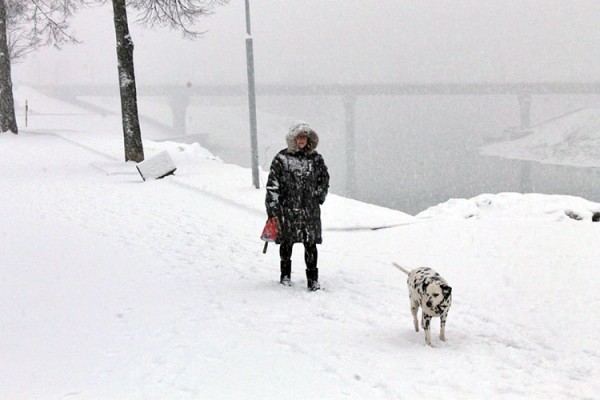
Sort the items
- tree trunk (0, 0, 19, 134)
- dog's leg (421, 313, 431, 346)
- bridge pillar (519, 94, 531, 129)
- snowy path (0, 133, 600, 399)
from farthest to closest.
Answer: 1. bridge pillar (519, 94, 531, 129)
2. tree trunk (0, 0, 19, 134)
3. dog's leg (421, 313, 431, 346)
4. snowy path (0, 133, 600, 399)

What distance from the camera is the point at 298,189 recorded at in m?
6.22

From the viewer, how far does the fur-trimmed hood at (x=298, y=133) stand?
6117 mm

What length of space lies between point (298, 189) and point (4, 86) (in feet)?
75.2

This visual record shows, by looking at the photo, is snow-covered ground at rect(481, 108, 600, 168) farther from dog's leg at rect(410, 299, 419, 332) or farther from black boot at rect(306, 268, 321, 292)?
dog's leg at rect(410, 299, 419, 332)

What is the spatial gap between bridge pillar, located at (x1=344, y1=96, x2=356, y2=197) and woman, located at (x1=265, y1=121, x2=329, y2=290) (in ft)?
111

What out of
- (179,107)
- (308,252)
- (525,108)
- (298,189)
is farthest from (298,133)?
(525,108)

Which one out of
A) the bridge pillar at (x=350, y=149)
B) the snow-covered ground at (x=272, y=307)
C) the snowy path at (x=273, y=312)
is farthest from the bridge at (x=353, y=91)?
the snowy path at (x=273, y=312)

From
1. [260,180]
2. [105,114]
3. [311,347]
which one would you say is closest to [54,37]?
[260,180]

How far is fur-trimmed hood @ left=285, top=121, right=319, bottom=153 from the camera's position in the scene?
6117 mm

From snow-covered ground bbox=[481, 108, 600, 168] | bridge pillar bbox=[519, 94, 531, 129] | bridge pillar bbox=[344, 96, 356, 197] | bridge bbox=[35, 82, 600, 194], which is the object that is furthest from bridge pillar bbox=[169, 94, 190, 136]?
bridge pillar bbox=[519, 94, 531, 129]

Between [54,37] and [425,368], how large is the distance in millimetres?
23724

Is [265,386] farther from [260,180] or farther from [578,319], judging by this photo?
[260,180]

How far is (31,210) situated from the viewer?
35.2 feet

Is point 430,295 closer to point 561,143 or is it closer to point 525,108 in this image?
point 561,143
